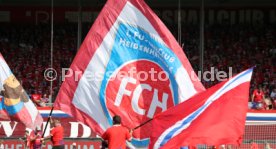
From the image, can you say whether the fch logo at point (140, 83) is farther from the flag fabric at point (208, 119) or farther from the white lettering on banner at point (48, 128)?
the white lettering on banner at point (48, 128)

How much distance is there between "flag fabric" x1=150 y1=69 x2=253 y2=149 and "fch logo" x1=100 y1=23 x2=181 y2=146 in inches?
31.5

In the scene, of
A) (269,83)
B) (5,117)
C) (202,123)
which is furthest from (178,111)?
(269,83)

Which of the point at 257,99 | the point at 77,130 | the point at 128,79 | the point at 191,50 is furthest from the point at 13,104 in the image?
the point at 191,50

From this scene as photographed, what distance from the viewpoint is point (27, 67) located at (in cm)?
3203

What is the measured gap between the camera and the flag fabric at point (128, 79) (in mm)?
13312

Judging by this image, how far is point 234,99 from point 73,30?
23.2m

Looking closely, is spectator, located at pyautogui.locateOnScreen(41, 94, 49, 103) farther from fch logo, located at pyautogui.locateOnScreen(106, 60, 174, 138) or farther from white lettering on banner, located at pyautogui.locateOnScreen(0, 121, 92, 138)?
fch logo, located at pyautogui.locateOnScreen(106, 60, 174, 138)

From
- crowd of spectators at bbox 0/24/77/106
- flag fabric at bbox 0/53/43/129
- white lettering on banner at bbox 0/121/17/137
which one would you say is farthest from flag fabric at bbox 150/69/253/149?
crowd of spectators at bbox 0/24/77/106

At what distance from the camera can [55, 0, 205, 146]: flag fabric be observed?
524 inches

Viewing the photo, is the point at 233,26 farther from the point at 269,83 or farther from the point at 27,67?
the point at 27,67

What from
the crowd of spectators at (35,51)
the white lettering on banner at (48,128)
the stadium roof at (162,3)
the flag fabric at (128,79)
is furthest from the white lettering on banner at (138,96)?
the stadium roof at (162,3)

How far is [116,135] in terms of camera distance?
12883 millimetres

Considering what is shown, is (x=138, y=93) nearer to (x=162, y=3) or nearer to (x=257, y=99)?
(x=257, y=99)

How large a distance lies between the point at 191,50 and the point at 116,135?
20.2 meters
